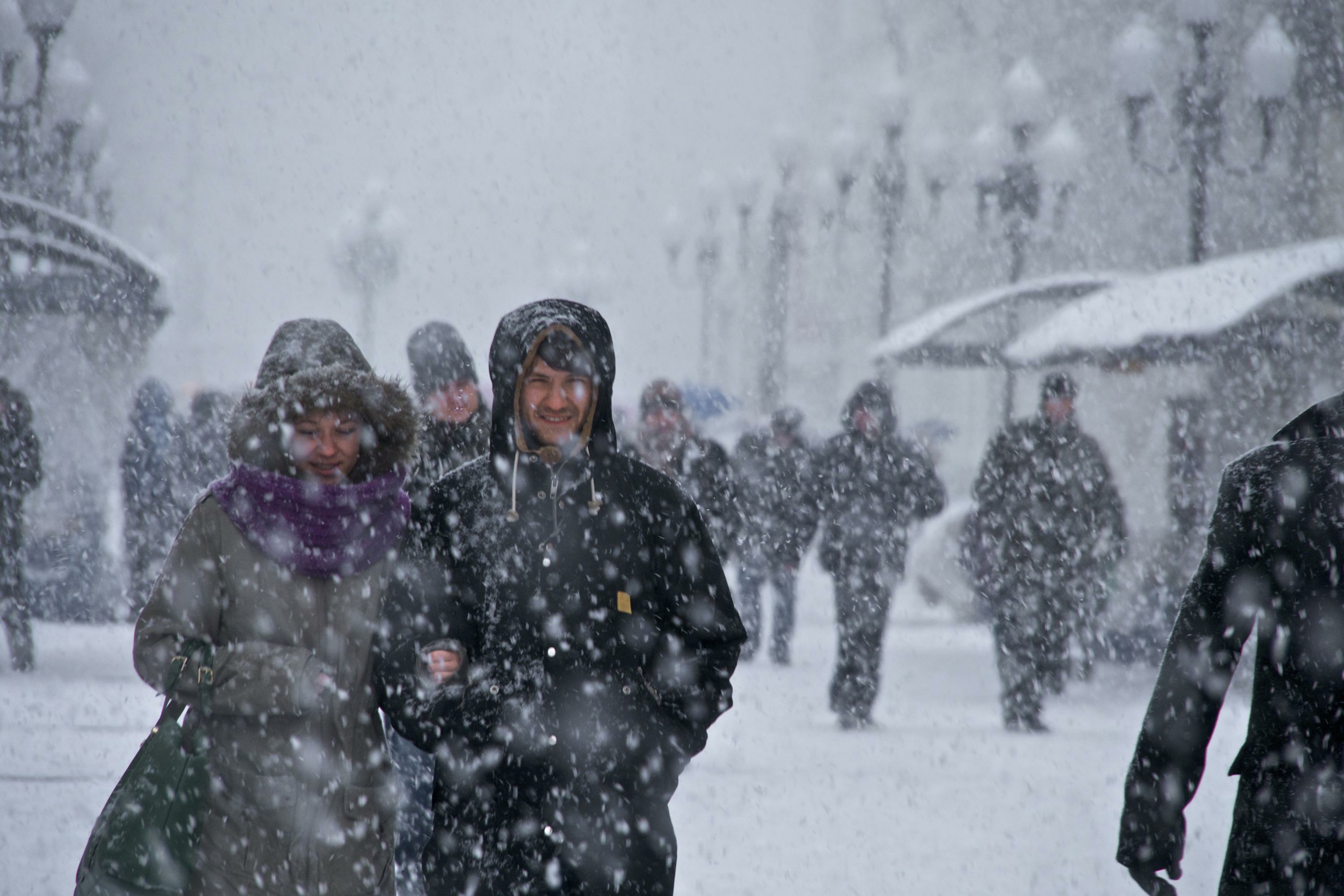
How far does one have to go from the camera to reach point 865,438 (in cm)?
866

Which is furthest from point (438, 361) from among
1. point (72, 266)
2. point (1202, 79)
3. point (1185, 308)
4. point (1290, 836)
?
point (1202, 79)

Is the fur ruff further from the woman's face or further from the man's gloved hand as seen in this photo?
the man's gloved hand

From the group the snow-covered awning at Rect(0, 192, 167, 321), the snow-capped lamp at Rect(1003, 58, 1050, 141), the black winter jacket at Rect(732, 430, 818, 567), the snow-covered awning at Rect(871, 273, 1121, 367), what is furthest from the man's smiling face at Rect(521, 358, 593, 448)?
the snow-capped lamp at Rect(1003, 58, 1050, 141)

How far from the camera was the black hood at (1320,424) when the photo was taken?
7.52 ft

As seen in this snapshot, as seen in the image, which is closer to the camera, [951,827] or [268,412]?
[268,412]

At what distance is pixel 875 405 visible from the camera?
8.62 metres

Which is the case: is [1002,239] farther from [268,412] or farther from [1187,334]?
[268,412]

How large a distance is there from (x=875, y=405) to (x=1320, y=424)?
6295mm

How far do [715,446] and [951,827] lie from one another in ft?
14.6

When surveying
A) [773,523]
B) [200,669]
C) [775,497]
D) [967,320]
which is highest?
[967,320]

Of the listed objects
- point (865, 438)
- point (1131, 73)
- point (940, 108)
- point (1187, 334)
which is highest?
point (940, 108)

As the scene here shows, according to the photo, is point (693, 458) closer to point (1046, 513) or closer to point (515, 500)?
point (1046, 513)

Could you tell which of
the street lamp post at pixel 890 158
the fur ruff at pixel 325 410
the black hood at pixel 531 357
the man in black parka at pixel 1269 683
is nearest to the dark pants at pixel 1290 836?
the man in black parka at pixel 1269 683

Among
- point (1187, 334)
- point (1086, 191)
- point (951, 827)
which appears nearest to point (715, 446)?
point (1187, 334)
